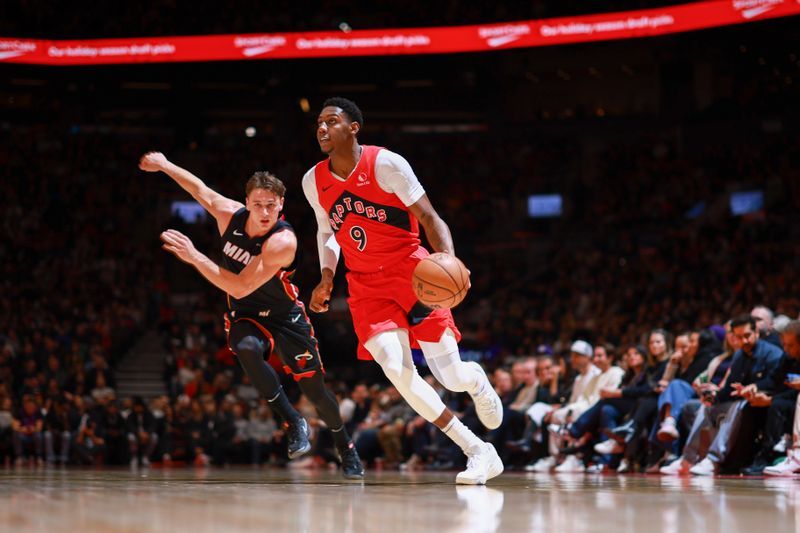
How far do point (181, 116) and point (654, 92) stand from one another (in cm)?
1296

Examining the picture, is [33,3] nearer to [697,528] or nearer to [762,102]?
[762,102]

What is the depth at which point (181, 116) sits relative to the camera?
26.9 m

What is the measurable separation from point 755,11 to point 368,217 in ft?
46.1

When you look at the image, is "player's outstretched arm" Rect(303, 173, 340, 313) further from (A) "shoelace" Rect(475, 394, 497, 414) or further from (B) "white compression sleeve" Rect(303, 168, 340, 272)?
(A) "shoelace" Rect(475, 394, 497, 414)

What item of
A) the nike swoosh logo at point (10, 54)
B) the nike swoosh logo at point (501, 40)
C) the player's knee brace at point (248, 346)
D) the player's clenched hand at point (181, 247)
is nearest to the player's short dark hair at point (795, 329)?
the player's knee brace at point (248, 346)

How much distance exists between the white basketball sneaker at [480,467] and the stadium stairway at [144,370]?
13725mm

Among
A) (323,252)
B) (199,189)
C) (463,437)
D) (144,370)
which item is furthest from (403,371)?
(144,370)

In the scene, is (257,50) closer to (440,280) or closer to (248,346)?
(248,346)

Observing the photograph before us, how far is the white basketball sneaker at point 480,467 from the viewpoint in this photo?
5125 mm

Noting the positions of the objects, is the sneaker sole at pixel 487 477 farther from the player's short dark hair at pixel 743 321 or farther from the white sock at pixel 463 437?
the player's short dark hair at pixel 743 321

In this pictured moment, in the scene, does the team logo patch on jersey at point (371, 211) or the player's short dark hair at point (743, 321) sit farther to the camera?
the player's short dark hair at point (743, 321)

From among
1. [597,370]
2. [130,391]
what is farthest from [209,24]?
[597,370]

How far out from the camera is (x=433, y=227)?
17.0 ft

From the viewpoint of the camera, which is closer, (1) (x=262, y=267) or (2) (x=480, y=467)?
(2) (x=480, y=467)
